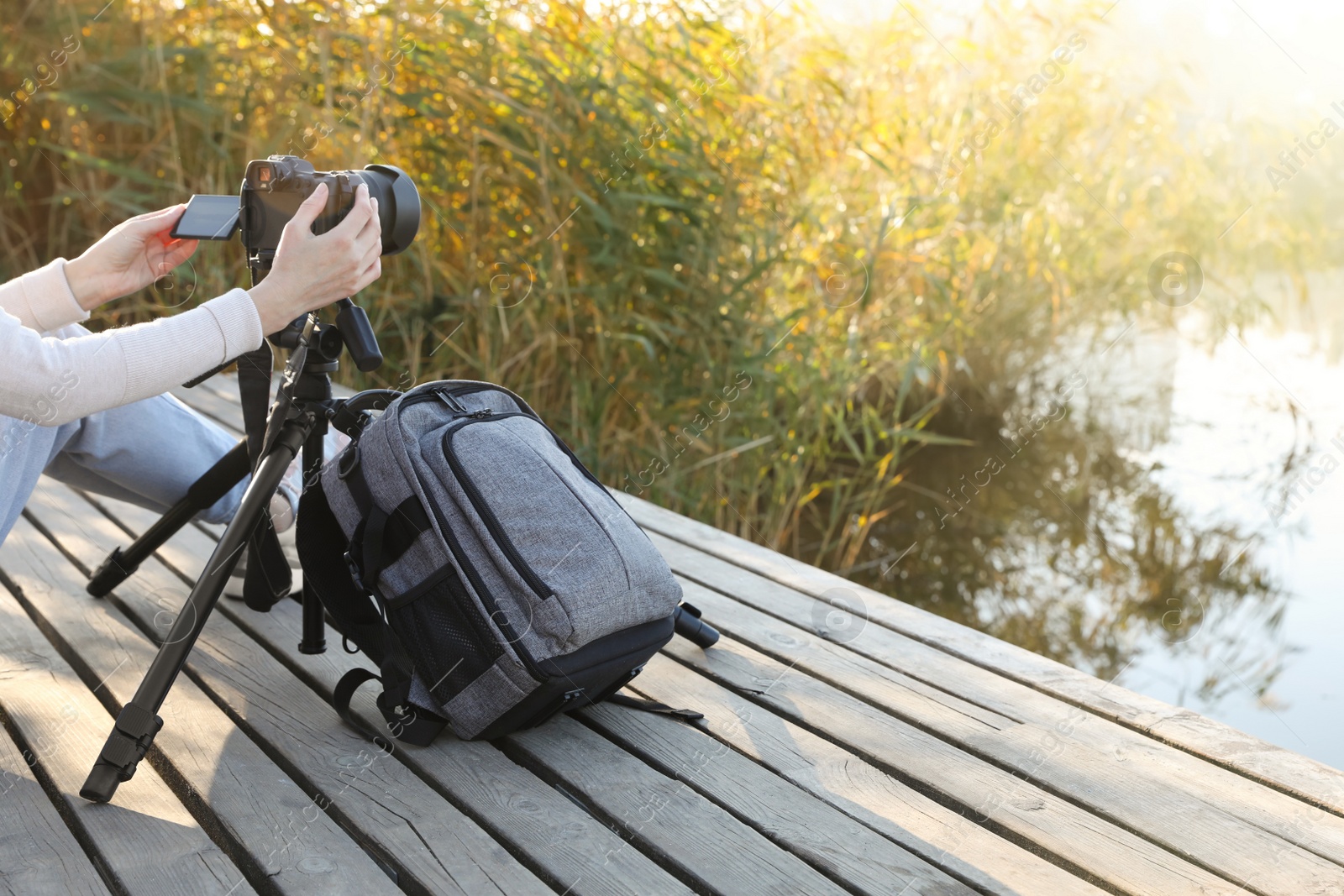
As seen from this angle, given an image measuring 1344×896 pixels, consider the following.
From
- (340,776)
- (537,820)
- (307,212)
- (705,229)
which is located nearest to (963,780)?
(537,820)

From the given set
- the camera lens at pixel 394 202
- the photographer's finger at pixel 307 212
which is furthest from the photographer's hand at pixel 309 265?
the camera lens at pixel 394 202

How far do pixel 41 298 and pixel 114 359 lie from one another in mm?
341

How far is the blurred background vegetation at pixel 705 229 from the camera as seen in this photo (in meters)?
2.91

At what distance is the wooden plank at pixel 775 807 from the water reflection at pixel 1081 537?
1883 mm

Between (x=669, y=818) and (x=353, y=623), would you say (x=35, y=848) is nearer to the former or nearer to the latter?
(x=353, y=623)

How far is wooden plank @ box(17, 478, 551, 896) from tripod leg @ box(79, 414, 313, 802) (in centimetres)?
16

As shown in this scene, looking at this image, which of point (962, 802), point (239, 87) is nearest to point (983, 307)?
point (239, 87)

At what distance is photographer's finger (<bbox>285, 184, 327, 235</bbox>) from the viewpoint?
3.84ft

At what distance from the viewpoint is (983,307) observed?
3877 mm

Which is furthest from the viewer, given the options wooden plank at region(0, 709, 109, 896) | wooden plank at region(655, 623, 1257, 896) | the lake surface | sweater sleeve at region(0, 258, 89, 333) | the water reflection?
the water reflection

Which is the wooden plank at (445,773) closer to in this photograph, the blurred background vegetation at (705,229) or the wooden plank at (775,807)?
the wooden plank at (775,807)

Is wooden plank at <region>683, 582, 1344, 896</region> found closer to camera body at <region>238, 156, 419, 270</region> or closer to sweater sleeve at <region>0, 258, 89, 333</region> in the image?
camera body at <region>238, 156, 419, 270</region>

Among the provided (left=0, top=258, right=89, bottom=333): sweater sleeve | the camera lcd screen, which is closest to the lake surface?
the camera lcd screen

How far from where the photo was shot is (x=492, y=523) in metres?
1.28
